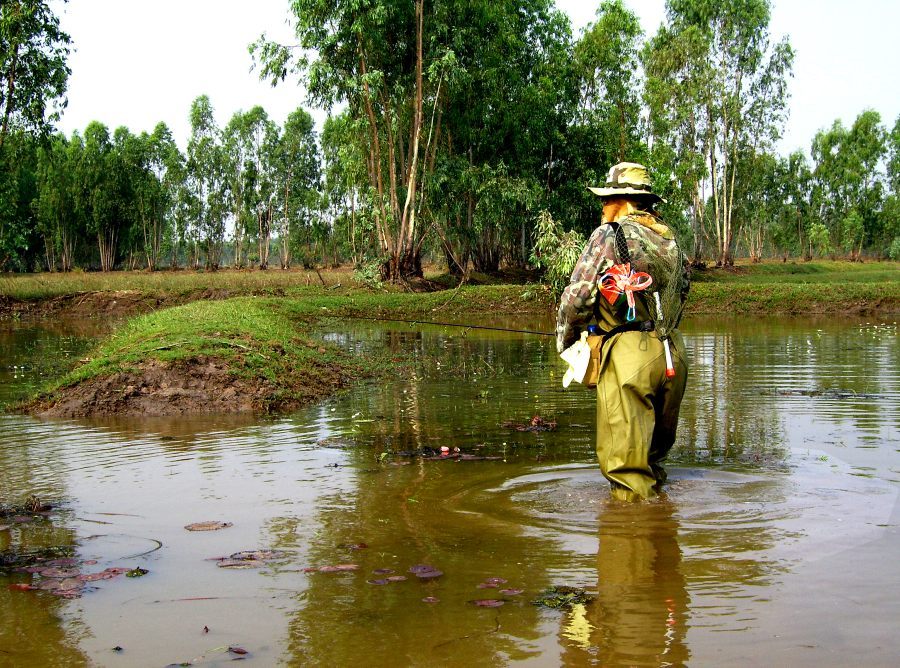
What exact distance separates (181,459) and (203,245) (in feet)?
233

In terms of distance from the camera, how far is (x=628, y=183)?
6.07 m

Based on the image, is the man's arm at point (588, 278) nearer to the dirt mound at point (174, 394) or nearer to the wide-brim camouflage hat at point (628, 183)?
the wide-brim camouflage hat at point (628, 183)

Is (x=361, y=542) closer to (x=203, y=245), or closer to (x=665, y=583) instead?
(x=665, y=583)

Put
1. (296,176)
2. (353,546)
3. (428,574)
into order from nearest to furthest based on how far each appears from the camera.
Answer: (428,574), (353,546), (296,176)

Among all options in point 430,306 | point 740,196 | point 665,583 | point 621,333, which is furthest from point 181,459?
point 740,196

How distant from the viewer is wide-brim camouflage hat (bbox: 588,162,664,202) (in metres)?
6.04

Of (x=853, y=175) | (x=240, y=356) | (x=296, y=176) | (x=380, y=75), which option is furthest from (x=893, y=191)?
(x=240, y=356)

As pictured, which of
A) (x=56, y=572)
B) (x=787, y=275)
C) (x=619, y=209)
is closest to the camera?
(x=56, y=572)

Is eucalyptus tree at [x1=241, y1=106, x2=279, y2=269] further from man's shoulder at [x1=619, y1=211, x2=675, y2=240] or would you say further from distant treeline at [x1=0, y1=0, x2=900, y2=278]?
man's shoulder at [x1=619, y1=211, x2=675, y2=240]

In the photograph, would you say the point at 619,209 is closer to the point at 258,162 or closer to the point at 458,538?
the point at 458,538

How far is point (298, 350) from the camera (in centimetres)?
1366

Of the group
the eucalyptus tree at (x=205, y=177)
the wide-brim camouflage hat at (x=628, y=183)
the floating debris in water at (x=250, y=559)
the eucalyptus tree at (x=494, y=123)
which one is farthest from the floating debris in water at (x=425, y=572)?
the eucalyptus tree at (x=205, y=177)

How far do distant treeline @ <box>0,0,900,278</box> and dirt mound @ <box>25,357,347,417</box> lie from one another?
8.75 meters

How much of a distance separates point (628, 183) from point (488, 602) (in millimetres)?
3106
